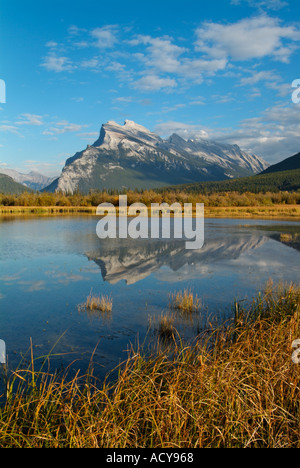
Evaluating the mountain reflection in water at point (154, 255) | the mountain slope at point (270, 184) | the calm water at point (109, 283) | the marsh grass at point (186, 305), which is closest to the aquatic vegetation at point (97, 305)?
the calm water at point (109, 283)

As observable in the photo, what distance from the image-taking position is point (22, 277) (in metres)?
16.0

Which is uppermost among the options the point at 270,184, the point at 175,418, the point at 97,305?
the point at 270,184

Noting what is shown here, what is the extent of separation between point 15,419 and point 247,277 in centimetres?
1354

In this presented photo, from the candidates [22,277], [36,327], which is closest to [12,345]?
[36,327]

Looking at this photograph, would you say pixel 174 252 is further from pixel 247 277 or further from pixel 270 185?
pixel 270 185

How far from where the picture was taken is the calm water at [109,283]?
8.63 m

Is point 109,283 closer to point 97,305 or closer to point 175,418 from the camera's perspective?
point 97,305

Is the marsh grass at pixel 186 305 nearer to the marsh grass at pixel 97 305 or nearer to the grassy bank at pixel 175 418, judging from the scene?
the marsh grass at pixel 97 305

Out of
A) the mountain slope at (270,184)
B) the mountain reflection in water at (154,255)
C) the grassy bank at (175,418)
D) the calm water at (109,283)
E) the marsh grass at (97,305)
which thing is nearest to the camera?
the grassy bank at (175,418)

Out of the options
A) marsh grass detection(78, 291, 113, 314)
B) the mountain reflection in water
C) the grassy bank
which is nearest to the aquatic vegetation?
marsh grass detection(78, 291, 113, 314)

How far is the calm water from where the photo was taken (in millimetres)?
8633

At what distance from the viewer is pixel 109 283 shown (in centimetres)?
1520

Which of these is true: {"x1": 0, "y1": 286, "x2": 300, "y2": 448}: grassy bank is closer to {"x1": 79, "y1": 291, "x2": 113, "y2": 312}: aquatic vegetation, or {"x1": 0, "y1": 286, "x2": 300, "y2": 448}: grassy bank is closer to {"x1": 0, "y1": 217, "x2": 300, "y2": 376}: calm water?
{"x1": 0, "y1": 217, "x2": 300, "y2": 376}: calm water

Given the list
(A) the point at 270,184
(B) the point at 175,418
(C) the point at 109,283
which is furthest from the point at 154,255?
(A) the point at 270,184
